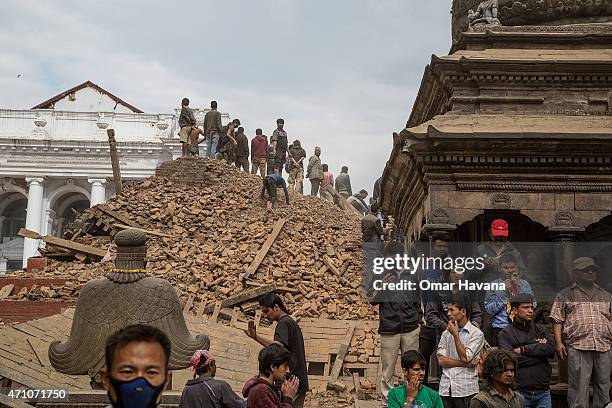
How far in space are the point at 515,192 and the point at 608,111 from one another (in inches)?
79.7

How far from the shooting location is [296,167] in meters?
28.2

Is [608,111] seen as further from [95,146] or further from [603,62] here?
[95,146]

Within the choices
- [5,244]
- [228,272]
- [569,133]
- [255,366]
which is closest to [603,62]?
[569,133]

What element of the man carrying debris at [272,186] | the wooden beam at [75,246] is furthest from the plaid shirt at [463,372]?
the man carrying debris at [272,186]

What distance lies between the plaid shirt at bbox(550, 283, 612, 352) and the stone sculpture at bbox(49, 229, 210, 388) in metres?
3.40

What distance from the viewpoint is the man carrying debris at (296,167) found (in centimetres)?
2750

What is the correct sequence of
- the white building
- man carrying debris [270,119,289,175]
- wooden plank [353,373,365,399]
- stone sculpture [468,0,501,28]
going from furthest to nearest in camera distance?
1. the white building
2. man carrying debris [270,119,289,175]
3. wooden plank [353,373,365,399]
4. stone sculpture [468,0,501,28]

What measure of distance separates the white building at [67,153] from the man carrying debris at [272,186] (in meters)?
19.9

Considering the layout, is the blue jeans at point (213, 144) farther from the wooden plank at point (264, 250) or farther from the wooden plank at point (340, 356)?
the wooden plank at point (340, 356)

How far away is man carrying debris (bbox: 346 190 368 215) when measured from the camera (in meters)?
28.6

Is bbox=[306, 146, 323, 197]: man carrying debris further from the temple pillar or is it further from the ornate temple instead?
the temple pillar

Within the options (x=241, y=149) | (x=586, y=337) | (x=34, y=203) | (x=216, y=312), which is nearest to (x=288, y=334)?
(x=586, y=337)

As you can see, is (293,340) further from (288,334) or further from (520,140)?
(520,140)

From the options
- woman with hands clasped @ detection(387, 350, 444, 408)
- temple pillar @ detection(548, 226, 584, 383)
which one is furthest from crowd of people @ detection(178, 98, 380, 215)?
woman with hands clasped @ detection(387, 350, 444, 408)
